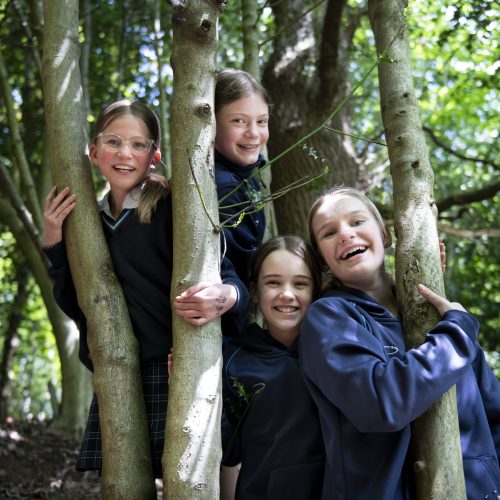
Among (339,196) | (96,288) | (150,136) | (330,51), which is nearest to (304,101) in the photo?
(330,51)

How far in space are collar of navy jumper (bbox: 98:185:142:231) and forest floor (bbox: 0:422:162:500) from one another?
271 cm

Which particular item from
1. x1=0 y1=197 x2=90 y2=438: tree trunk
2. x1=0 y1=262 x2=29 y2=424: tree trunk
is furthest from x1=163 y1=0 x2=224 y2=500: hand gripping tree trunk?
x1=0 y1=262 x2=29 y2=424: tree trunk

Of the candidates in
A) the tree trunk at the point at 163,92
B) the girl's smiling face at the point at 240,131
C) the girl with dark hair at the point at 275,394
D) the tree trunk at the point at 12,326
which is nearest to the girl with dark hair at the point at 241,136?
the girl's smiling face at the point at 240,131

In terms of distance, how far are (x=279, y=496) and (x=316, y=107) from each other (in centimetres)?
455

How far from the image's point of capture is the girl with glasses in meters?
2.52

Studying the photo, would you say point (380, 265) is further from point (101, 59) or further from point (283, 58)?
point (101, 59)

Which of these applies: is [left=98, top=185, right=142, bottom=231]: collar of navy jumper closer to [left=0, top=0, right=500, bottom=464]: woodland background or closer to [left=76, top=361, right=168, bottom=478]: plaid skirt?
[left=76, top=361, right=168, bottom=478]: plaid skirt

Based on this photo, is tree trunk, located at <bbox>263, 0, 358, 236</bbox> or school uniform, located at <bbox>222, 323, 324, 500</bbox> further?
tree trunk, located at <bbox>263, 0, 358, 236</bbox>

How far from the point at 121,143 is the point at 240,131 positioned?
53 cm

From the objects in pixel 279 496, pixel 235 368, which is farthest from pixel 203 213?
pixel 279 496

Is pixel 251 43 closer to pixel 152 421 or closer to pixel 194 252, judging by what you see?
pixel 194 252

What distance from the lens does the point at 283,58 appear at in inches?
255

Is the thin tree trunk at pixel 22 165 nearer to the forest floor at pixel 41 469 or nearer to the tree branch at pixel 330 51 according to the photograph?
the forest floor at pixel 41 469

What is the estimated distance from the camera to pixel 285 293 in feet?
8.59
